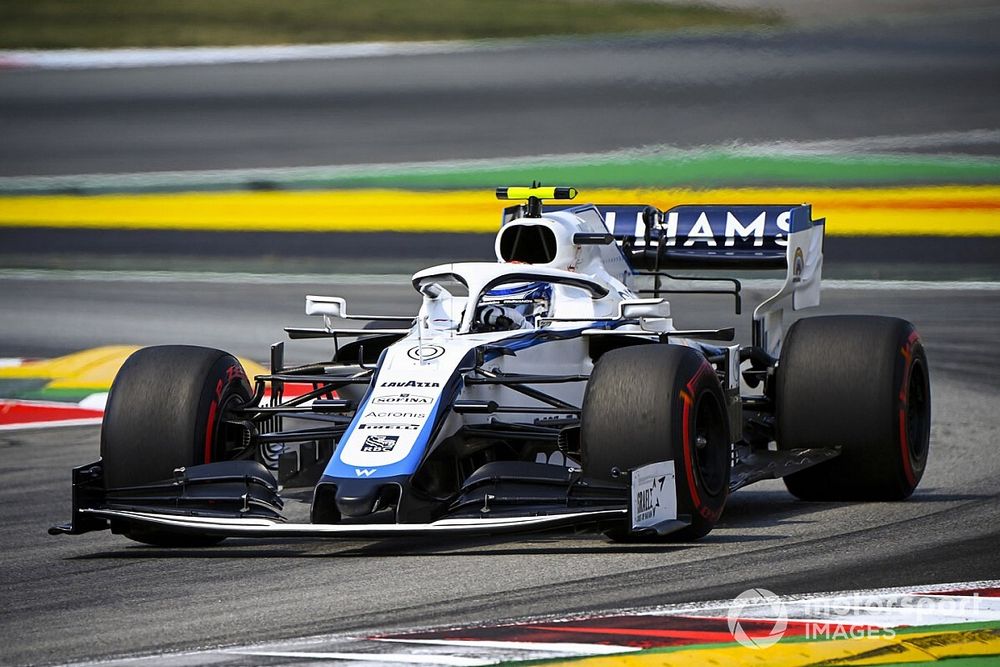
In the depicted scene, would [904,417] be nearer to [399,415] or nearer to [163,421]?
[399,415]

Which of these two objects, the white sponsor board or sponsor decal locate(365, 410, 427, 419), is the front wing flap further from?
sponsor decal locate(365, 410, 427, 419)

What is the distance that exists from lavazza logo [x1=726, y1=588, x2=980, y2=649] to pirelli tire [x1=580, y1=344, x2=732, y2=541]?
1221mm

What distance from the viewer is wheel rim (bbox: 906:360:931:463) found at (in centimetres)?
1134

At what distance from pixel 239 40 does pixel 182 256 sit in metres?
4.83

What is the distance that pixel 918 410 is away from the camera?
11469 mm

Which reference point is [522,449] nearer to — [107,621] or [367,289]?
[107,621]

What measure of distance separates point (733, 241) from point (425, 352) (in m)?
3.82

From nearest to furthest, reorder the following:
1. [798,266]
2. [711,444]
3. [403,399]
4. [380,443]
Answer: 1. [380,443]
2. [403,399]
3. [711,444]
4. [798,266]

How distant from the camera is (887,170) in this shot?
76.7 feet

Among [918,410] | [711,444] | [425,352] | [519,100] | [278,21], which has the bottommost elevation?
[918,410]

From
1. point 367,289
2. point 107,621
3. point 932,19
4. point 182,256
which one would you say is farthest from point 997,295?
point 107,621

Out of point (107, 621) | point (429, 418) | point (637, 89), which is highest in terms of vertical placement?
point (637, 89)

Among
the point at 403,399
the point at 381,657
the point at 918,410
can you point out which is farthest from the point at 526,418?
the point at 381,657

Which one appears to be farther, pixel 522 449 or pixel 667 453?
pixel 522 449
